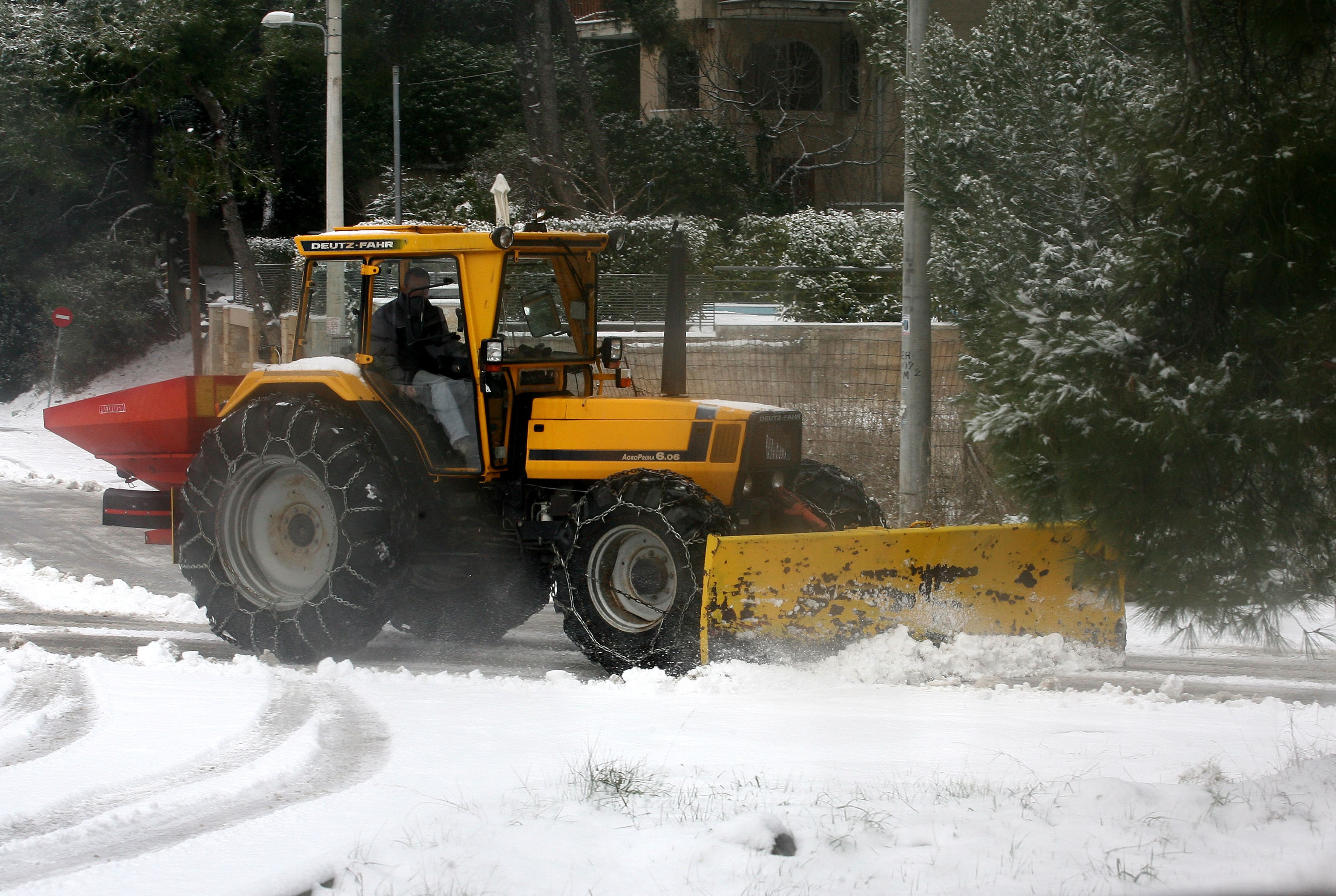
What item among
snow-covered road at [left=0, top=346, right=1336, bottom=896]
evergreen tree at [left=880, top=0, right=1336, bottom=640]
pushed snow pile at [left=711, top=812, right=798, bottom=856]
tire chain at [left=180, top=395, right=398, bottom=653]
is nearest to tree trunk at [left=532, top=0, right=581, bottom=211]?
tire chain at [left=180, top=395, right=398, bottom=653]

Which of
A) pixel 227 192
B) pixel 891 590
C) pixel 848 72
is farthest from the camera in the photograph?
pixel 848 72

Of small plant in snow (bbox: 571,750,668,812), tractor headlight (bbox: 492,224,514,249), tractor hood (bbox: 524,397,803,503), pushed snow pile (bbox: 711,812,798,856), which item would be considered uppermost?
tractor headlight (bbox: 492,224,514,249)

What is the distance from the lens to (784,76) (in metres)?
31.9

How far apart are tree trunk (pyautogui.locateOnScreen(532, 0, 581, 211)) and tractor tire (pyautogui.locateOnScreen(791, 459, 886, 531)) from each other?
1998 centimetres

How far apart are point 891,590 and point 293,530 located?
3.72 m

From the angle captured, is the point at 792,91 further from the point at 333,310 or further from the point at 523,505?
the point at 523,505

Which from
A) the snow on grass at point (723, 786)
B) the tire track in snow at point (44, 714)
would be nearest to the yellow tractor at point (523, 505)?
the snow on grass at point (723, 786)

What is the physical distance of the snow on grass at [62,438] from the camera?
55.0 feet

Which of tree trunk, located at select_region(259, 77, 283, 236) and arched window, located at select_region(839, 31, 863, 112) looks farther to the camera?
arched window, located at select_region(839, 31, 863, 112)

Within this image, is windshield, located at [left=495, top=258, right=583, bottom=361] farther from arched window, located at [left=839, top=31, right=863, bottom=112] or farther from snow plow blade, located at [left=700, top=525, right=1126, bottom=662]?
arched window, located at [left=839, top=31, right=863, bottom=112]

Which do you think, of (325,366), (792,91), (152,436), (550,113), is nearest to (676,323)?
(325,366)

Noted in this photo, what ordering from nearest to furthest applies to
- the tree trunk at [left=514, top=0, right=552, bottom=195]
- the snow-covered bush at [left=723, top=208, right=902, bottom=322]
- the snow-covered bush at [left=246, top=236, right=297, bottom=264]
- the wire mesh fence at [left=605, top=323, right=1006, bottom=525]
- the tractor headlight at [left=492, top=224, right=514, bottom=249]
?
the tractor headlight at [left=492, top=224, right=514, bottom=249] → the wire mesh fence at [left=605, top=323, right=1006, bottom=525] → the snow-covered bush at [left=723, top=208, right=902, bottom=322] → the tree trunk at [left=514, top=0, right=552, bottom=195] → the snow-covered bush at [left=246, top=236, right=297, bottom=264]

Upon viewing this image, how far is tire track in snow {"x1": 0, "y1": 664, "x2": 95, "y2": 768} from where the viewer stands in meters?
5.99

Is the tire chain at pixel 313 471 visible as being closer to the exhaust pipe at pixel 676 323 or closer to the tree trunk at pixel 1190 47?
the exhaust pipe at pixel 676 323
